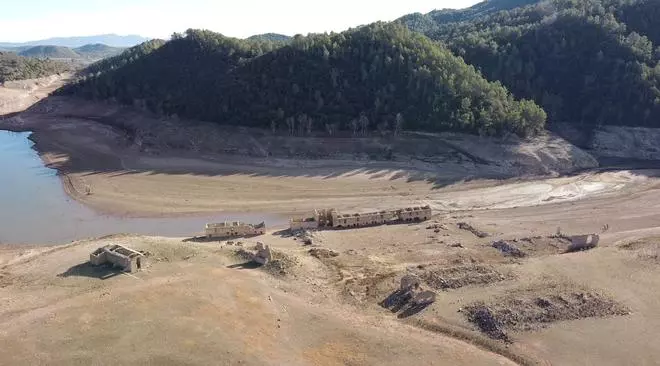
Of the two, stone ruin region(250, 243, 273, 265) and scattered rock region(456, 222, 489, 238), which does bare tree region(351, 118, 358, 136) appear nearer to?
scattered rock region(456, 222, 489, 238)

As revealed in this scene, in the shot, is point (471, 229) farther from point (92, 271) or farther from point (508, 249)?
point (92, 271)

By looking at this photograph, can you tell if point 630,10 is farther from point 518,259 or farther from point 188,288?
point 188,288

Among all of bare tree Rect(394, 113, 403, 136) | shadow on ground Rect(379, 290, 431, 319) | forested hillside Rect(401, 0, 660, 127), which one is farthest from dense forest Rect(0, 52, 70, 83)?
shadow on ground Rect(379, 290, 431, 319)

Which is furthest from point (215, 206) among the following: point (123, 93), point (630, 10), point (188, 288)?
point (630, 10)

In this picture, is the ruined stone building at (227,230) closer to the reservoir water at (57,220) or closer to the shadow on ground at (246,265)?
the reservoir water at (57,220)

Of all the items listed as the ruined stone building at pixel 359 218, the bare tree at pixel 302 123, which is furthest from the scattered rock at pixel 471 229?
the bare tree at pixel 302 123

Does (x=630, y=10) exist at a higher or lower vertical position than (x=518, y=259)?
higher
